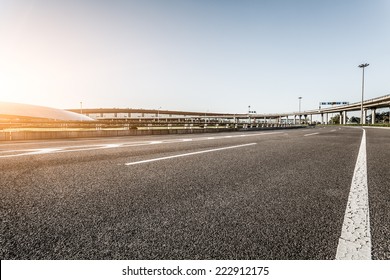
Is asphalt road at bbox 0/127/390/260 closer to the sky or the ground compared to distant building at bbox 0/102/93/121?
closer to the ground

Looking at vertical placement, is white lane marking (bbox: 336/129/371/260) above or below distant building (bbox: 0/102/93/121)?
below

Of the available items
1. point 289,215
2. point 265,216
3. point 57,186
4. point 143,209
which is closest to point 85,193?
point 57,186

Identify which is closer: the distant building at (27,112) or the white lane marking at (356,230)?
the white lane marking at (356,230)

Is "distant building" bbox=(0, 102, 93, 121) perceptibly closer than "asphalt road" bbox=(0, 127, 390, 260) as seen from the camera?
No

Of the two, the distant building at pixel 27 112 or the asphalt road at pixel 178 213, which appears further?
the distant building at pixel 27 112

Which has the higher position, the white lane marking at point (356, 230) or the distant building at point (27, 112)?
the distant building at point (27, 112)

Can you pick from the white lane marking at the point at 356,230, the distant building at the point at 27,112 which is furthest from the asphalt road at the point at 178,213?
the distant building at the point at 27,112

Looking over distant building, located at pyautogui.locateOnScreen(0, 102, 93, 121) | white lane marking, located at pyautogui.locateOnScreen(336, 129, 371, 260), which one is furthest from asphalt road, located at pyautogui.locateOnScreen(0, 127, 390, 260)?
distant building, located at pyautogui.locateOnScreen(0, 102, 93, 121)

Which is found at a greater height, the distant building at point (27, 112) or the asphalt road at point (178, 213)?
the distant building at point (27, 112)

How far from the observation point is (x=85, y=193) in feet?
8.87

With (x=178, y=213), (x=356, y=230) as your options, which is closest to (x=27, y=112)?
(x=178, y=213)

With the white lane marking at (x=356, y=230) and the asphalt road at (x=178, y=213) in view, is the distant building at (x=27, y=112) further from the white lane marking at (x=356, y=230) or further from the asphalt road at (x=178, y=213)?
the white lane marking at (x=356, y=230)

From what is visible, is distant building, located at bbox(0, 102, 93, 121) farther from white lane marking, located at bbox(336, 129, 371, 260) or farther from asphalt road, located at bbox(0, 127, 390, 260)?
white lane marking, located at bbox(336, 129, 371, 260)
